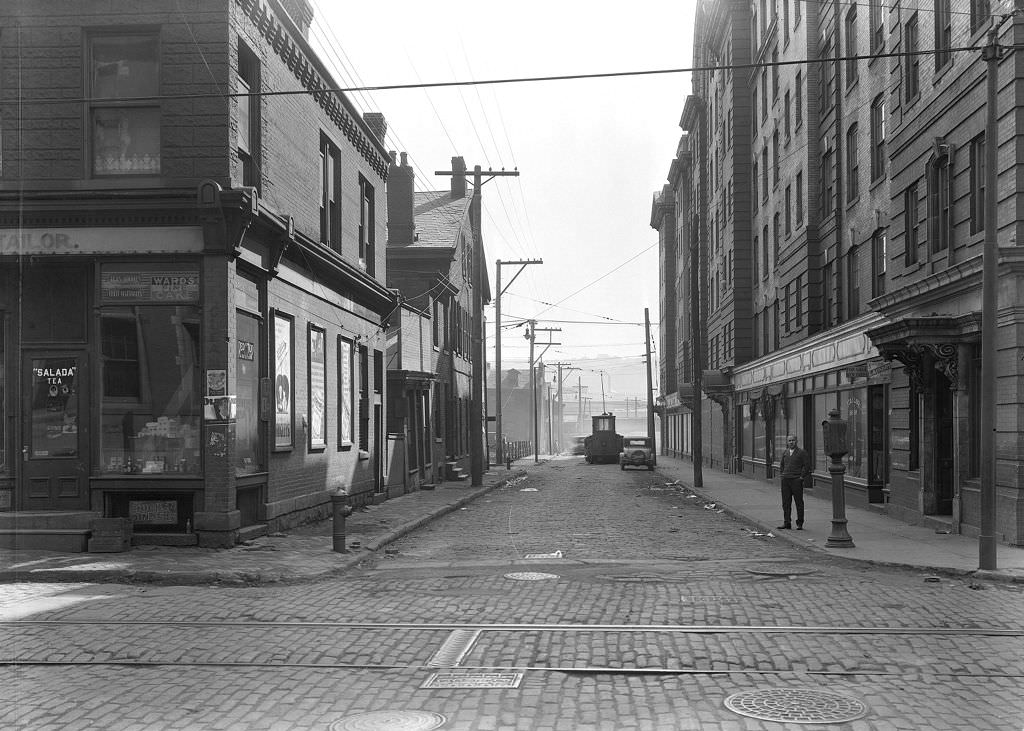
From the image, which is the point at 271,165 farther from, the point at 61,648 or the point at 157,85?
the point at 61,648

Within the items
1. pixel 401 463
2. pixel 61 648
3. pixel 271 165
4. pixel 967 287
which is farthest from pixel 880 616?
pixel 401 463

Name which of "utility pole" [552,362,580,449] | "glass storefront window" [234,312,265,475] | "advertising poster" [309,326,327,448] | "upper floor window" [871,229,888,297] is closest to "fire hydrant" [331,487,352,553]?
"glass storefront window" [234,312,265,475]

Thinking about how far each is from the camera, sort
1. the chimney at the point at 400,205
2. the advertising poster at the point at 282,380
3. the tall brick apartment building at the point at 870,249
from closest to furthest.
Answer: the tall brick apartment building at the point at 870,249 < the advertising poster at the point at 282,380 < the chimney at the point at 400,205

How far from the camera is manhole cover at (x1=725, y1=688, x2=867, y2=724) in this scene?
20.8 ft

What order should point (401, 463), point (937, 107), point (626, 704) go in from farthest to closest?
point (401, 463)
point (937, 107)
point (626, 704)

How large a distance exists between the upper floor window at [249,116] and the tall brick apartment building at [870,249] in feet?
26.1

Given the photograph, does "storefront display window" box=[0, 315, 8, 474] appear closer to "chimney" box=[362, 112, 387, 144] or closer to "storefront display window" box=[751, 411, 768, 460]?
"chimney" box=[362, 112, 387, 144]

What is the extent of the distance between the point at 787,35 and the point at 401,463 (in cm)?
1929

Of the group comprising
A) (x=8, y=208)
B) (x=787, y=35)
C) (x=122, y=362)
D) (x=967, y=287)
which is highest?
(x=787, y=35)

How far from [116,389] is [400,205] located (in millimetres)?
24369

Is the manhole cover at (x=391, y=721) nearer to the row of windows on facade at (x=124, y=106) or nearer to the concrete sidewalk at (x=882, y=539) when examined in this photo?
the concrete sidewalk at (x=882, y=539)

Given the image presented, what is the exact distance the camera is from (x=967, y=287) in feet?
55.2

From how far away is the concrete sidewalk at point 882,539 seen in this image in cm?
1352

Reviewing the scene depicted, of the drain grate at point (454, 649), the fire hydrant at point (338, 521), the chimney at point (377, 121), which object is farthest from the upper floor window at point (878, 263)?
the drain grate at point (454, 649)
